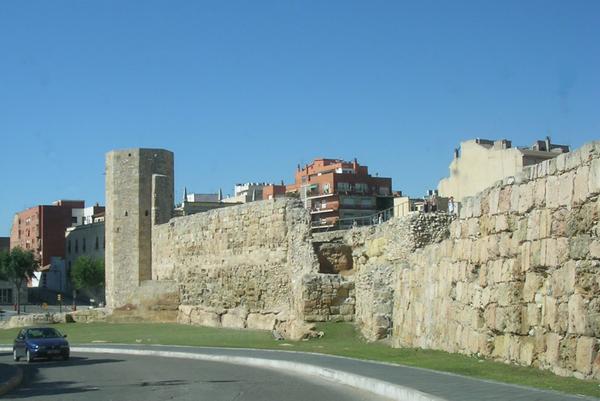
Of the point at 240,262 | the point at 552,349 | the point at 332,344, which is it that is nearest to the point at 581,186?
the point at 552,349

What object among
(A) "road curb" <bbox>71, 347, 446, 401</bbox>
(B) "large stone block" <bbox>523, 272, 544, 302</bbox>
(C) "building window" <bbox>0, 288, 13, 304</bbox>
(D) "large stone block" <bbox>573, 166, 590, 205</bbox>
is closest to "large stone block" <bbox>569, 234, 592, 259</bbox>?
(D) "large stone block" <bbox>573, 166, 590, 205</bbox>

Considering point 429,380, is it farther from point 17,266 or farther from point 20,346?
point 17,266

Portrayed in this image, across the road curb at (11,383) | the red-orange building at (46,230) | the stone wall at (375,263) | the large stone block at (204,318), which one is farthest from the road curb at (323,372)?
the red-orange building at (46,230)

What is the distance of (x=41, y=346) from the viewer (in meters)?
29.0

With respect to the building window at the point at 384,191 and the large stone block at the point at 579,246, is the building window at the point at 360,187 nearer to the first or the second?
the building window at the point at 384,191

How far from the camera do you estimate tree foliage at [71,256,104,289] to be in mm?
93062

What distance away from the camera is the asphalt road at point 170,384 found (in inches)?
634

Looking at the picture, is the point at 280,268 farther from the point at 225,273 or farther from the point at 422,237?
the point at 422,237

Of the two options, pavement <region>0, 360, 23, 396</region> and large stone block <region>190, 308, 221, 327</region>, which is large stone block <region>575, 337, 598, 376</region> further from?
large stone block <region>190, 308, 221, 327</region>

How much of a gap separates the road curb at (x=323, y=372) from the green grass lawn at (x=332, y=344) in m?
1.48

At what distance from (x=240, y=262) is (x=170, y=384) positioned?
82.1ft

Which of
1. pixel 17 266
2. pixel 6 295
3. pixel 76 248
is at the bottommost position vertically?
Answer: pixel 6 295

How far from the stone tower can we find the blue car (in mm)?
23712

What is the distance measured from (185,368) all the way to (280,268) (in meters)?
17.6
